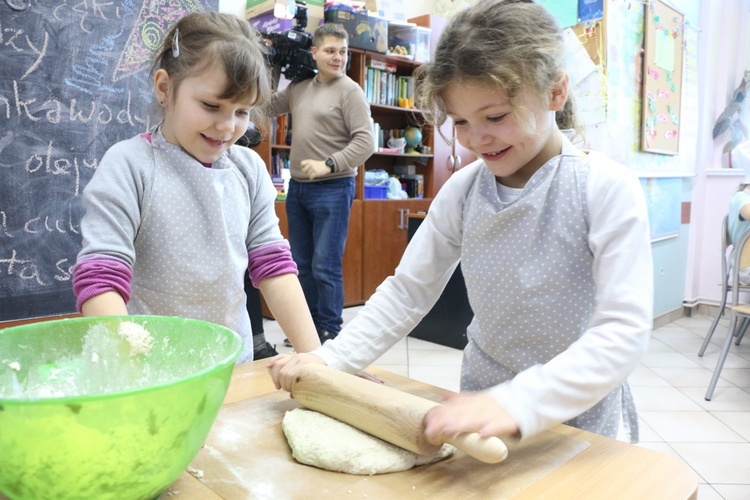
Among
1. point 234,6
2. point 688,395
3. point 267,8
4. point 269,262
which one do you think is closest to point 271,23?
point 267,8

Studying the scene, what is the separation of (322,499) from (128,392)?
0.22 metres

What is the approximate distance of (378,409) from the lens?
0.63 m

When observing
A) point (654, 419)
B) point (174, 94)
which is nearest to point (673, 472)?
point (174, 94)

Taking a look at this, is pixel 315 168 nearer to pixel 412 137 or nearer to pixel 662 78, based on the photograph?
pixel 412 137

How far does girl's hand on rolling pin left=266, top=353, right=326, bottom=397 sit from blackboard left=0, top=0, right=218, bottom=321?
164 centimetres

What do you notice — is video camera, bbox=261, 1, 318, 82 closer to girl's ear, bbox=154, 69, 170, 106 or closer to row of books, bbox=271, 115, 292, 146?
row of books, bbox=271, 115, 292, 146

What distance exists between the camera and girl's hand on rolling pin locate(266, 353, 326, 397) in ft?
2.45

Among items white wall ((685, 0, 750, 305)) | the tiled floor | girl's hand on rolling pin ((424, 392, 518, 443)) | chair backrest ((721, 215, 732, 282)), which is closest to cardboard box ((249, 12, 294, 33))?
the tiled floor

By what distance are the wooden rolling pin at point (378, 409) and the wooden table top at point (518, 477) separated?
0.03m

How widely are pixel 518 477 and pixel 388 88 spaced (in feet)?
12.7

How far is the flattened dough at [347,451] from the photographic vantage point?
1.87 ft

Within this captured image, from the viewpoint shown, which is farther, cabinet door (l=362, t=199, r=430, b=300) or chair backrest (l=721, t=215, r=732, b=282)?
cabinet door (l=362, t=199, r=430, b=300)

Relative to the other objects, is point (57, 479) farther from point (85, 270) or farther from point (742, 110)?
point (742, 110)

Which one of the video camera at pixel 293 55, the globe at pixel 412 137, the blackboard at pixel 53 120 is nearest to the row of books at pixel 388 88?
the globe at pixel 412 137
